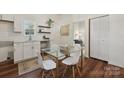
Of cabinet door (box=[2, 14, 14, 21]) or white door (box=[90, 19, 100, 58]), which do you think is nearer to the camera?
cabinet door (box=[2, 14, 14, 21])

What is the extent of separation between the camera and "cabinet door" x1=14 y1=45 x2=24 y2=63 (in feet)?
4.32

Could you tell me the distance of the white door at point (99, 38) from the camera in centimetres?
138

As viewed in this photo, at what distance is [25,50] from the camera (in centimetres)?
136

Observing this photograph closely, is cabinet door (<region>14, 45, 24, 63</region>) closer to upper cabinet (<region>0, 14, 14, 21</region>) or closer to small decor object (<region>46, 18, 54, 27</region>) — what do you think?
upper cabinet (<region>0, 14, 14, 21</region>)

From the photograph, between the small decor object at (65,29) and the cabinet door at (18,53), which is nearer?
the cabinet door at (18,53)

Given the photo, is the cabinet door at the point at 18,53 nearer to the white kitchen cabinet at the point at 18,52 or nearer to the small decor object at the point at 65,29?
the white kitchen cabinet at the point at 18,52

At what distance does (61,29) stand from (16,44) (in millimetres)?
580

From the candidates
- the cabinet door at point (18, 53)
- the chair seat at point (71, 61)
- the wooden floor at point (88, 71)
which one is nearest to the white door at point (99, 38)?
the wooden floor at point (88, 71)

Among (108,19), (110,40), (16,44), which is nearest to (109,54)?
(110,40)

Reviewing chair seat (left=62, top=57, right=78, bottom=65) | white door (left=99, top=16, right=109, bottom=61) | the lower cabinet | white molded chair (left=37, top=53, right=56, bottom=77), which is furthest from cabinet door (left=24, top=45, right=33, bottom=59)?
white door (left=99, top=16, right=109, bottom=61)

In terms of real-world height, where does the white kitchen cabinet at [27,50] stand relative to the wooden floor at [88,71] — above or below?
above

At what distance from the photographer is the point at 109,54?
1.38 m
